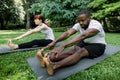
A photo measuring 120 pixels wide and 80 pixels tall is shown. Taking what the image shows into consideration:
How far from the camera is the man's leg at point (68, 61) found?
4.14m

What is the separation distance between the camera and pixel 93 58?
16.3ft

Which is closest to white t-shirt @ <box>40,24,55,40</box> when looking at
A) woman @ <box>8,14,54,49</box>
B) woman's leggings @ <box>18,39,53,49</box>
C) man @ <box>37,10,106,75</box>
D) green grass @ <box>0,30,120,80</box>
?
woman @ <box>8,14,54,49</box>

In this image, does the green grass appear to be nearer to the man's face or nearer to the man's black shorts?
the man's black shorts

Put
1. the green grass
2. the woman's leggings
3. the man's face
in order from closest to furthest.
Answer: the green grass < the man's face < the woman's leggings

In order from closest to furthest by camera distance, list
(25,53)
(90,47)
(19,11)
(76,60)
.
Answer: (76,60) → (90,47) → (25,53) → (19,11)

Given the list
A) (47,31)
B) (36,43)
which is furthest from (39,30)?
(36,43)

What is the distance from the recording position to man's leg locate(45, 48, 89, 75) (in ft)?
13.6

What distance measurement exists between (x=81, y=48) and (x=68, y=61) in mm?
468

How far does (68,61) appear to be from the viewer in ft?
14.4

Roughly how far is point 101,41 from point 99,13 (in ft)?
36.6

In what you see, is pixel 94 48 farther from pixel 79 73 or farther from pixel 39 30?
pixel 39 30

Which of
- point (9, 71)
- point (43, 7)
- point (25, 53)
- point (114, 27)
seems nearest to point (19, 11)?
point (43, 7)

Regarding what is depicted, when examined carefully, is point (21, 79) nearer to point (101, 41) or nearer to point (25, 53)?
point (101, 41)

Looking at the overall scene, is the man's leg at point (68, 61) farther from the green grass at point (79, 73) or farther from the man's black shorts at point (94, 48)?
the green grass at point (79, 73)
